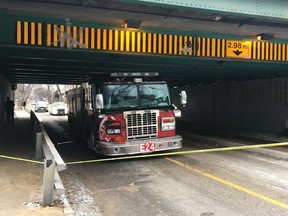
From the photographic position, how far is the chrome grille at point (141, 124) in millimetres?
10148

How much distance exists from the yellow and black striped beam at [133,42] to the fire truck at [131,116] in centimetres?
99

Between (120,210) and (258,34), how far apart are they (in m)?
8.53

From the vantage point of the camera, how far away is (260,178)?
319 inches

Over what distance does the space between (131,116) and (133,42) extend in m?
2.33

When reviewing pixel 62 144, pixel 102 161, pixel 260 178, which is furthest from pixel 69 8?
pixel 62 144

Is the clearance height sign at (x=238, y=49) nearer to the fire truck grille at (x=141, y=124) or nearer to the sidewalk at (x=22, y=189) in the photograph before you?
the fire truck grille at (x=141, y=124)

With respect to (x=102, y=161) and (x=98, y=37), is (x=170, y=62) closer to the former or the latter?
(x=98, y=37)

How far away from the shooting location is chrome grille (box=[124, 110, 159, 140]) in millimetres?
10148

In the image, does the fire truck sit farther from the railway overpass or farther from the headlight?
the railway overpass

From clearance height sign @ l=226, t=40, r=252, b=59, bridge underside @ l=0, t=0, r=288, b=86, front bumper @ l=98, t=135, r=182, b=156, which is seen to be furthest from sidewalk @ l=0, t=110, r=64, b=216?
clearance height sign @ l=226, t=40, r=252, b=59

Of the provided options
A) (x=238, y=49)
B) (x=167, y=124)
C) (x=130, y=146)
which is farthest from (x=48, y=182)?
(x=238, y=49)

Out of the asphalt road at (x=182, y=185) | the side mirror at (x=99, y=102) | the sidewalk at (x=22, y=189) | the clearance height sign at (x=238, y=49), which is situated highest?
the clearance height sign at (x=238, y=49)

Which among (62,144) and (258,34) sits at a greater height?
(258,34)

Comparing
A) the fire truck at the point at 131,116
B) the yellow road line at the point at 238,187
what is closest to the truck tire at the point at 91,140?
the fire truck at the point at 131,116
